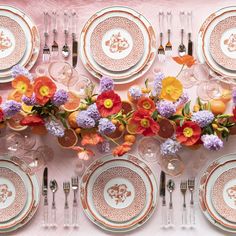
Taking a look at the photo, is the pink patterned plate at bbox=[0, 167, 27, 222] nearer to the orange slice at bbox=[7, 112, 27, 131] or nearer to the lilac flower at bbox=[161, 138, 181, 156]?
the orange slice at bbox=[7, 112, 27, 131]

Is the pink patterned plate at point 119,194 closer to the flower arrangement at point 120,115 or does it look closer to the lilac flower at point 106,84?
the flower arrangement at point 120,115

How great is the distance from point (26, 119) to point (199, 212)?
78cm

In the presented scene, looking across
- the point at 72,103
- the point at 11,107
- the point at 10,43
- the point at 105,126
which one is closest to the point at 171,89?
the point at 105,126

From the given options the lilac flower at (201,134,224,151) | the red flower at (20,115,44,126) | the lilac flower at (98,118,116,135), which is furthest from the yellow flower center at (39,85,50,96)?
the lilac flower at (201,134,224,151)

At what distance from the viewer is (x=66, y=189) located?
196 cm

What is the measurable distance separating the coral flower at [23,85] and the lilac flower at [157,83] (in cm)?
46

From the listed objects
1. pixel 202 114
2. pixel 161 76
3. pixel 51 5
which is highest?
pixel 51 5

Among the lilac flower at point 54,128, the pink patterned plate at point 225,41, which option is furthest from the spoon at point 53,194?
the pink patterned plate at point 225,41

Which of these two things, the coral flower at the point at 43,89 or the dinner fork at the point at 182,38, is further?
the dinner fork at the point at 182,38

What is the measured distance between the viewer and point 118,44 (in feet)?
6.56

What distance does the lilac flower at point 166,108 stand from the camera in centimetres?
180

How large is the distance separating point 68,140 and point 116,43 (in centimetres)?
44

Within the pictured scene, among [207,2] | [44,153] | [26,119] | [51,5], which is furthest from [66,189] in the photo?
[207,2]

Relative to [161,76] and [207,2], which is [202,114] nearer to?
[161,76]
